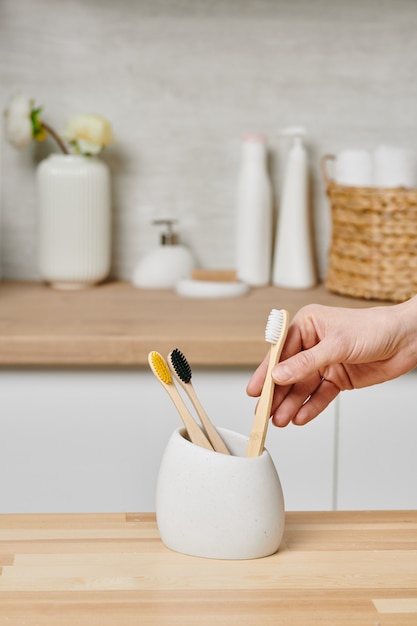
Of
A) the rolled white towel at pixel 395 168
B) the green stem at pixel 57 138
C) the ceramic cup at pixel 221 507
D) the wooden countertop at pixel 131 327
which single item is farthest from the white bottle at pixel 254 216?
the ceramic cup at pixel 221 507

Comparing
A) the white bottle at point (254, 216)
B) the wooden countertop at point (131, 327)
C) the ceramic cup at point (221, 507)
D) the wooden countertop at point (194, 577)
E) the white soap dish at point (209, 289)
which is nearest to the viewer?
the wooden countertop at point (194, 577)

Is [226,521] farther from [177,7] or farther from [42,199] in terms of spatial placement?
[177,7]

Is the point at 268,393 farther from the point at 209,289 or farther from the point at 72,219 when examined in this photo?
the point at 72,219

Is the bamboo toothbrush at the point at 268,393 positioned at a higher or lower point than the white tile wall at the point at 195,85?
lower

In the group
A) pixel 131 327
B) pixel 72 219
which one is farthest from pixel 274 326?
pixel 72 219

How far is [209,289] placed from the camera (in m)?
2.12

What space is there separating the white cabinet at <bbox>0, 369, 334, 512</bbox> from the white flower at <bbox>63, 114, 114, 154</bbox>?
0.65 meters

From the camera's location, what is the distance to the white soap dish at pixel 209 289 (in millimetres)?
2113

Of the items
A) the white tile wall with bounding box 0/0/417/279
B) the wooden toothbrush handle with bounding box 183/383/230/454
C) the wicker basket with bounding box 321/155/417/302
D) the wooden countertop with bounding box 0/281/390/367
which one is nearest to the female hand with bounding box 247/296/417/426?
the wooden toothbrush handle with bounding box 183/383/230/454

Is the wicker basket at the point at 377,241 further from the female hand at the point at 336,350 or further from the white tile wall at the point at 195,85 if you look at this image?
the female hand at the point at 336,350

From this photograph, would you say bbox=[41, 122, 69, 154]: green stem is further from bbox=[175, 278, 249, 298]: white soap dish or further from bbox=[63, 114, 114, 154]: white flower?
bbox=[175, 278, 249, 298]: white soap dish

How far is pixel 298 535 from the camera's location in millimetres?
970

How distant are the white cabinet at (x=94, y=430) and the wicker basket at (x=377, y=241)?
0.39 metres

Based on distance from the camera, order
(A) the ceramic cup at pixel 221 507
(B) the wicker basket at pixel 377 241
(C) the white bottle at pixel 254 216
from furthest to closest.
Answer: (C) the white bottle at pixel 254 216
(B) the wicker basket at pixel 377 241
(A) the ceramic cup at pixel 221 507
